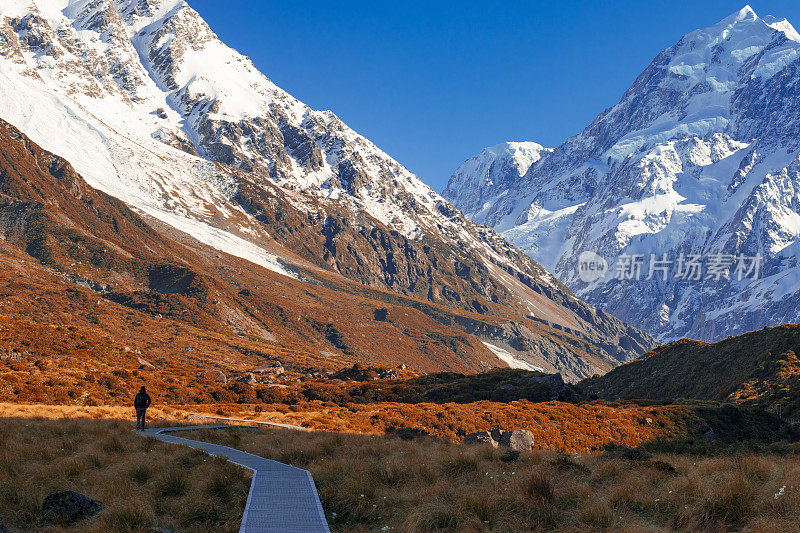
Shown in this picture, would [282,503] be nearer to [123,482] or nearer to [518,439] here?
[123,482]

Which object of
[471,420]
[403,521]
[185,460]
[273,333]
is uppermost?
[403,521]

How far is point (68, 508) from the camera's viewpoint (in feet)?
39.7

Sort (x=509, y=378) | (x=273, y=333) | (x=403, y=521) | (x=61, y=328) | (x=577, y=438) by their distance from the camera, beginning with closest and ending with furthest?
(x=403, y=521)
(x=577, y=438)
(x=61, y=328)
(x=509, y=378)
(x=273, y=333)

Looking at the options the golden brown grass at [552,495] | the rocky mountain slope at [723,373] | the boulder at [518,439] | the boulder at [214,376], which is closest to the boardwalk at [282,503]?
the golden brown grass at [552,495]

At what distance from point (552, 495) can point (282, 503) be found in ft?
20.6

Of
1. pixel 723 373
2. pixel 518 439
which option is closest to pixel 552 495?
pixel 518 439

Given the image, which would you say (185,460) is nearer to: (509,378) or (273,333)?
(509,378)

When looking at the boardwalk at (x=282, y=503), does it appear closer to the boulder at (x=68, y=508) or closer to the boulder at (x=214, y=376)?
the boulder at (x=68, y=508)

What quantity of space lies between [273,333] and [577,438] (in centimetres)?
16071

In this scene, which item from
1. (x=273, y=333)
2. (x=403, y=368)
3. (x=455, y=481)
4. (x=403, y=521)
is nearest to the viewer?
(x=403, y=521)

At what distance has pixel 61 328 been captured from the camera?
66812 millimetres

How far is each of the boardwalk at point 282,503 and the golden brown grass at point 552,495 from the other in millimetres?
871

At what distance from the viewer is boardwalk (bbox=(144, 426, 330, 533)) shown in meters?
9.95

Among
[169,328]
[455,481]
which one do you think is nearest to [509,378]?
[455,481]
